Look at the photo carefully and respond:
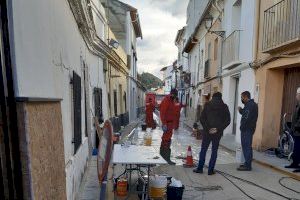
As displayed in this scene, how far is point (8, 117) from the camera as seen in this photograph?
1833 mm

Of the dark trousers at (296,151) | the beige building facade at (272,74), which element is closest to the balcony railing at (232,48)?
the beige building facade at (272,74)

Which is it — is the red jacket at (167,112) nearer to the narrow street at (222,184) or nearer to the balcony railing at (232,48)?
the narrow street at (222,184)

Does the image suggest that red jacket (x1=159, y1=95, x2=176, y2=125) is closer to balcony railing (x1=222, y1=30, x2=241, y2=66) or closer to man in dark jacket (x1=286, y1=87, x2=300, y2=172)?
man in dark jacket (x1=286, y1=87, x2=300, y2=172)

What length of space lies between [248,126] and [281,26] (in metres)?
3.14

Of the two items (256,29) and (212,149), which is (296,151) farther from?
(256,29)

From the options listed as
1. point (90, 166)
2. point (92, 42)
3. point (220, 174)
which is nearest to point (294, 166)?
point (220, 174)

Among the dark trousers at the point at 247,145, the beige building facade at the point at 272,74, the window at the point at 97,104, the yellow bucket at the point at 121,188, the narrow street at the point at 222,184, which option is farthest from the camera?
the window at the point at 97,104

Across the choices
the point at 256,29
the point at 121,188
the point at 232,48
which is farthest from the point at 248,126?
the point at 232,48

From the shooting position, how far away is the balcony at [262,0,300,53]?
7691 millimetres

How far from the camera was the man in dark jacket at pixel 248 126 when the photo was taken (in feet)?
23.1

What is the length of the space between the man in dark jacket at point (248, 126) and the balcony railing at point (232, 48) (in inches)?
198

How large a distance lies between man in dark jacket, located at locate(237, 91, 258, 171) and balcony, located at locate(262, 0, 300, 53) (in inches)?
74.4

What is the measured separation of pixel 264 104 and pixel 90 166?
544 cm

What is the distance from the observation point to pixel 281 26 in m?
8.41
